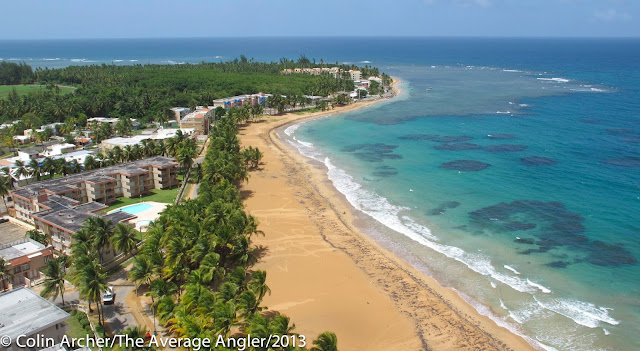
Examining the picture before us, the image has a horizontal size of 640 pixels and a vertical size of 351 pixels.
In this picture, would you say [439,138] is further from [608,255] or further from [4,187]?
[4,187]

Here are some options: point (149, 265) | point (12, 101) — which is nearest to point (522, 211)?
point (149, 265)

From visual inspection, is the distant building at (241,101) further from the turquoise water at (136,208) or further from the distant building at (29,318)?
the distant building at (29,318)

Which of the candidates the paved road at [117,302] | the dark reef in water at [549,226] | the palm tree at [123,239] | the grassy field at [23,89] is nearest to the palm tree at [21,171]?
the paved road at [117,302]

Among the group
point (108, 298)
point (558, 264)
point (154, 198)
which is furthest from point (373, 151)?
point (108, 298)

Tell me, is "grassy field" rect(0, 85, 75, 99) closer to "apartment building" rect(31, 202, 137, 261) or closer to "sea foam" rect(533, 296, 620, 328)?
"apartment building" rect(31, 202, 137, 261)

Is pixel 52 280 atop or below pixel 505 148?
below

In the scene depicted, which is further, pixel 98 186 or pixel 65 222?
pixel 98 186

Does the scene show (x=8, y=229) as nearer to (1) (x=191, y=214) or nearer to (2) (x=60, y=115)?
(1) (x=191, y=214)
